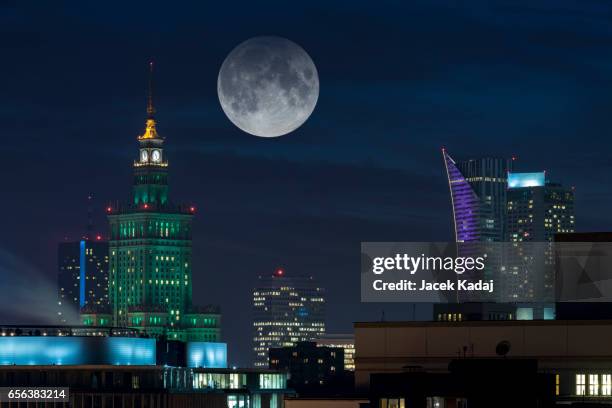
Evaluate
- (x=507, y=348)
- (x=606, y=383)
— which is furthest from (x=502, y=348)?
(x=606, y=383)

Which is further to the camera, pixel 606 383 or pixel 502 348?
pixel 606 383

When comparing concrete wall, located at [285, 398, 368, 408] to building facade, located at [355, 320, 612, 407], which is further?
concrete wall, located at [285, 398, 368, 408]

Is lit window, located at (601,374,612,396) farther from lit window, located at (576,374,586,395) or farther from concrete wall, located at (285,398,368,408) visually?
concrete wall, located at (285,398,368,408)

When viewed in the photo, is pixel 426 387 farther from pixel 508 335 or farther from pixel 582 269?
pixel 582 269

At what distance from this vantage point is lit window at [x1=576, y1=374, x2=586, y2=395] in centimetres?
14400

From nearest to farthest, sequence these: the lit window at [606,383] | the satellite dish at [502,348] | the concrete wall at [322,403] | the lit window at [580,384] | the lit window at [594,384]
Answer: the satellite dish at [502,348] → the lit window at [606,383] → the lit window at [594,384] → the lit window at [580,384] → the concrete wall at [322,403]

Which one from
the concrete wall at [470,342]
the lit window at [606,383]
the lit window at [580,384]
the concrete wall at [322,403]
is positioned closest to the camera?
the lit window at [606,383]

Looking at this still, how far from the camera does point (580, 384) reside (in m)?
144

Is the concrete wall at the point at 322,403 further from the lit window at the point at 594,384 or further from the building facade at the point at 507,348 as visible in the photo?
the lit window at the point at 594,384

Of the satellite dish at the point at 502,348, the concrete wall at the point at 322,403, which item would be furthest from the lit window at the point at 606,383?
the concrete wall at the point at 322,403

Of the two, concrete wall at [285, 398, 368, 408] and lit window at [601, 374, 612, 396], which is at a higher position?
lit window at [601, 374, 612, 396]

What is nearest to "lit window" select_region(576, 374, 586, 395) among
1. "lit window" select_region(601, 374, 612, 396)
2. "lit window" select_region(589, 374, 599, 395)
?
"lit window" select_region(589, 374, 599, 395)

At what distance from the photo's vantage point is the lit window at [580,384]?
144 meters

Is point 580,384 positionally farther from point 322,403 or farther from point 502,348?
point 322,403
